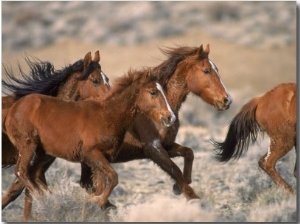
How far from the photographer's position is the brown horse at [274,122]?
10.8 m

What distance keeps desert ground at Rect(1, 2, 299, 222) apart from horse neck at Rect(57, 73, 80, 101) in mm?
973

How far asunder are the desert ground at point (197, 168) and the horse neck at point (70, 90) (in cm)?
97

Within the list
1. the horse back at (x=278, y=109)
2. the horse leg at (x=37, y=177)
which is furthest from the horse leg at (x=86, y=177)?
the horse back at (x=278, y=109)

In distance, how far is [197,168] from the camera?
47.3 ft

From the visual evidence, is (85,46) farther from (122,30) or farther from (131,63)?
(122,30)

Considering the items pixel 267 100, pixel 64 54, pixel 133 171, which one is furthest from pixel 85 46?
pixel 267 100

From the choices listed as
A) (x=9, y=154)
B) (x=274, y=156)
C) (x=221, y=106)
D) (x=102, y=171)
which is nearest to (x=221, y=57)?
(x=274, y=156)

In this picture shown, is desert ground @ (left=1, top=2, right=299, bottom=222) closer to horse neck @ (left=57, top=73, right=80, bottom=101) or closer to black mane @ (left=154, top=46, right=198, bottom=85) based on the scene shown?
black mane @ (left=154, top=46, right=198, bottom=85)

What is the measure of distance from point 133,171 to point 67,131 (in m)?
5.20

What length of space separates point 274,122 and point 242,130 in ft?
1.78

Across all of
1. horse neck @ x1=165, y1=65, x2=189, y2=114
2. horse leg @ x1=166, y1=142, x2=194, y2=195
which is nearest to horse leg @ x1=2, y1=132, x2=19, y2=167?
horse leg @ x1=166, y1=142, x2=194, y2=195

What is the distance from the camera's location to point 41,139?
9.68 metres

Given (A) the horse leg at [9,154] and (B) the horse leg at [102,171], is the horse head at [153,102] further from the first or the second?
(A) the horse leg at [9,154]

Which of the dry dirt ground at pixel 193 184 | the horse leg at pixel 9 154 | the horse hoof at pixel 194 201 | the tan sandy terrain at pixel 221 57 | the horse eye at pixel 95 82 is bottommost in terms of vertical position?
the tan sandy terrain at pixel 221 57
